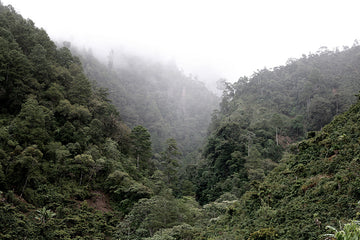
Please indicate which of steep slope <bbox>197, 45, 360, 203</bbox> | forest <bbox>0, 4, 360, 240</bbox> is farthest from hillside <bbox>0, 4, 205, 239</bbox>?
steep slope <bbox>197, 45, 360, 203</bbox>

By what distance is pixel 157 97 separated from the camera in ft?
268

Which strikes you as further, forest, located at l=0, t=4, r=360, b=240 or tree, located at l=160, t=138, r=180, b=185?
tree, located at l=160, t=138, r=180, b=185

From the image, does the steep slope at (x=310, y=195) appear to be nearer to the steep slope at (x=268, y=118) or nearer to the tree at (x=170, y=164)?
the steep slope at (x=268, y=118)

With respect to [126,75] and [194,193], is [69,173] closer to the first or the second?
[194,193]

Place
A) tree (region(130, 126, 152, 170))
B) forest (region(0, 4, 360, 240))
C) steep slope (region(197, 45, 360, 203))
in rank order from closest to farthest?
forest (region(0, 4, 360, 240))
steep slope (region(197, 45, 360, 203))
tree (region(130, 126, 152, 170))

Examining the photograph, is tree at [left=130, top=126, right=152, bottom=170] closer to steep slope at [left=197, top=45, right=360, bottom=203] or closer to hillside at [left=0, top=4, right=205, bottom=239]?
hillside at [left=0, top=4, right=205, bottom=239]

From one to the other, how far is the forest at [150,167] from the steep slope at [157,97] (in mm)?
19102

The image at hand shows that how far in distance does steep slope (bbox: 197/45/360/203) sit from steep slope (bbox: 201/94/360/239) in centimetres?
1080

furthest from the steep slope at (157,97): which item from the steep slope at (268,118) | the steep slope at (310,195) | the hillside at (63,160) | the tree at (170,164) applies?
the steep slope at (310,195)

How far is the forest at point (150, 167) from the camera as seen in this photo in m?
11.4

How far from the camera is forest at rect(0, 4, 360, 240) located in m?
11.4

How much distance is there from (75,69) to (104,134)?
31.7ft

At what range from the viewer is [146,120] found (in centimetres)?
6538

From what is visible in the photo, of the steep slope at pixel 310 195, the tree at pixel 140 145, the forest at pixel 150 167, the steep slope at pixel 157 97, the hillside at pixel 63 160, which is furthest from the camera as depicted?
the steep slope at pixel 157 97
